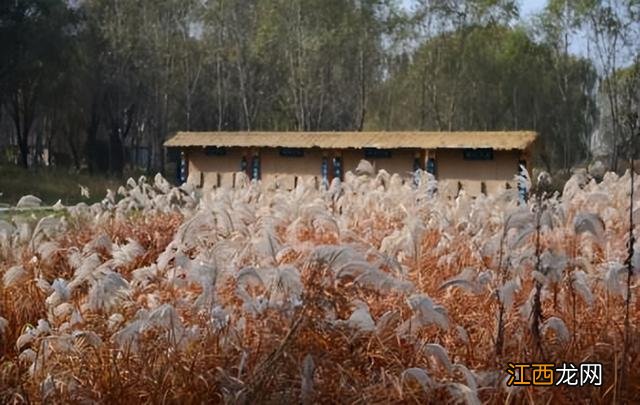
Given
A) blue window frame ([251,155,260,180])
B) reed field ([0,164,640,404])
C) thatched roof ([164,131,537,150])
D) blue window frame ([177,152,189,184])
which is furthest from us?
blue window frame ([177,152,189,184])

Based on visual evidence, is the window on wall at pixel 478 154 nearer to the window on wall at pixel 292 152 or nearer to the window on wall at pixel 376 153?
the window on wall at pixel 376 153

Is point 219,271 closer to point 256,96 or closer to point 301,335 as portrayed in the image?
point 301,335

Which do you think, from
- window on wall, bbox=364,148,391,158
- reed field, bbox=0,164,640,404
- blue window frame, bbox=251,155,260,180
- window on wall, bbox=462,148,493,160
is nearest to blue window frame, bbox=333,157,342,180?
window on wall, bbox=364,148,391,158

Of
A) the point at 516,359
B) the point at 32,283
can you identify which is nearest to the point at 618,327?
the point at 516,359

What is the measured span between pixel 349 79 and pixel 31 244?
2754 cm

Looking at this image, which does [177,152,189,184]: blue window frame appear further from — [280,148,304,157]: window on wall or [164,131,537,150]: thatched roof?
[280,148,304,157]: window on wall

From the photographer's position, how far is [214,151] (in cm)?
1861

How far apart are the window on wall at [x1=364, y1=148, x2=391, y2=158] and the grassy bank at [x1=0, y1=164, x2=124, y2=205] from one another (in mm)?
7130

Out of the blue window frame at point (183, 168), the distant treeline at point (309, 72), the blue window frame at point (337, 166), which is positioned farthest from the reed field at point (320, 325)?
the distant treeline at point (309, 72)

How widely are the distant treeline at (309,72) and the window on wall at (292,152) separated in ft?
38.1

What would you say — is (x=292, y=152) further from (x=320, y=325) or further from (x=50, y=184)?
(x=320, y=325)

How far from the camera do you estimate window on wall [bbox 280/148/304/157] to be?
17.7 metres

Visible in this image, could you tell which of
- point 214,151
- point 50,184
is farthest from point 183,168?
point 50,184

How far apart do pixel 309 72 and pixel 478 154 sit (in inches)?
615
